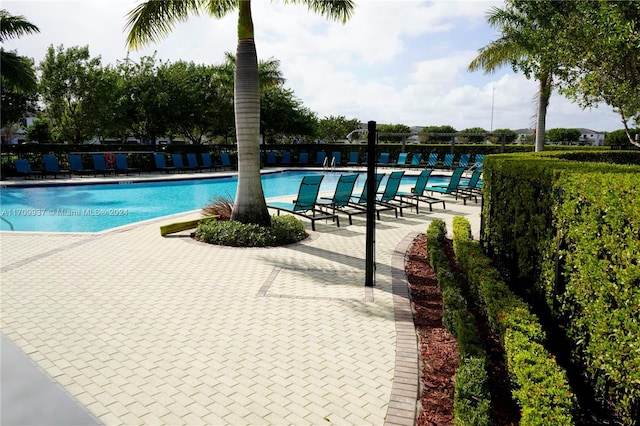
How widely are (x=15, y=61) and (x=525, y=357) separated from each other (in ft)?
72.4

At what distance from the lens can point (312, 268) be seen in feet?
26.5

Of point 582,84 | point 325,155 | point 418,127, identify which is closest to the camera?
point 582,84

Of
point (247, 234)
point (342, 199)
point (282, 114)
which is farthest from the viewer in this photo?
point (282, 114)

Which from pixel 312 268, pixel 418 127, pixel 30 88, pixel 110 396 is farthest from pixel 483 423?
pixel 418 127

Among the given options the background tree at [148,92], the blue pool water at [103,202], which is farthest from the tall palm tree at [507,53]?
the background tree at [148,92]

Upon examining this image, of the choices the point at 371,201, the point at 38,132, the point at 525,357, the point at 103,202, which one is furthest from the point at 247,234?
the point at 38,132

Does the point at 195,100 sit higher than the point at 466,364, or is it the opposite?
the point at 195,100

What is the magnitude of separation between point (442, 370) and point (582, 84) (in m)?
7.24

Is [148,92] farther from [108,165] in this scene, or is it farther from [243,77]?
[243,77]

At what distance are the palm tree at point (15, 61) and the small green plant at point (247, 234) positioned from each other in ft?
46.0

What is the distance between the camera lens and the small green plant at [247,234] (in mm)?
9719

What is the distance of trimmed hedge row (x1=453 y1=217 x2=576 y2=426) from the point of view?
3174mm

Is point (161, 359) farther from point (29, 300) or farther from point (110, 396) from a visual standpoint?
point (29, 300)

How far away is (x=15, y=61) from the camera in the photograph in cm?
1930
